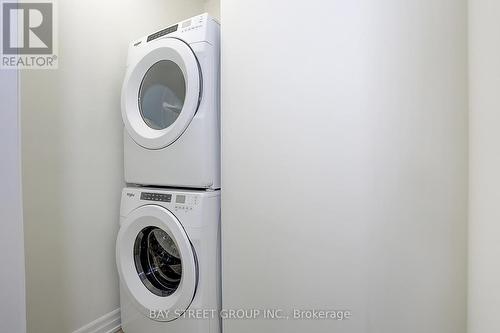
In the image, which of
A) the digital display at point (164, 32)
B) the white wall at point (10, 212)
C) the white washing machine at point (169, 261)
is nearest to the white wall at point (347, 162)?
the white washing machine at point (169, 261)

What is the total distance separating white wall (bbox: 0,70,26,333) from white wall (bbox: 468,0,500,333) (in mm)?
1013

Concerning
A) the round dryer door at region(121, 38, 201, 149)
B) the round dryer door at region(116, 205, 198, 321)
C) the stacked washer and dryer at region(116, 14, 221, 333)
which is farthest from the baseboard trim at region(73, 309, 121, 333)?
the round dryer door at region(121, 38, 201, 149)

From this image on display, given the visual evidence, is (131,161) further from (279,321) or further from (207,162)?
(279,321)

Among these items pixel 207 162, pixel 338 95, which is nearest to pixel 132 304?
pixel 207 162

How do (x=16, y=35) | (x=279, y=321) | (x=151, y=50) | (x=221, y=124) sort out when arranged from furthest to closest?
1. (x=151, y=50)
2. (x=221, y=124)
3. (x=279, y=321)
4. (x=16, y=35)

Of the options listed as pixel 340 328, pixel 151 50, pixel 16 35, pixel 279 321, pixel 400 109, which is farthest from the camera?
pixel 151 50

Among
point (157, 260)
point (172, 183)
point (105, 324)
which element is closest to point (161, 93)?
point (172, 183)

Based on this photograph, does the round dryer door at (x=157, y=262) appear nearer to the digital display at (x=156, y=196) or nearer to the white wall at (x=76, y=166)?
the digital display at (x=156, y=196)

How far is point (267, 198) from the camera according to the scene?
0.98 m

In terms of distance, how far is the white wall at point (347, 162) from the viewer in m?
0.71

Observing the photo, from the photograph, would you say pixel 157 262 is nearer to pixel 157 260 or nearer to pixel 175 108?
pixel 157 260

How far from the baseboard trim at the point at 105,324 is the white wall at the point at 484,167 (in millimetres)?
1603

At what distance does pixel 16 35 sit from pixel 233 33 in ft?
2.33

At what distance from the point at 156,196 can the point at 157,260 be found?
1.31ft
